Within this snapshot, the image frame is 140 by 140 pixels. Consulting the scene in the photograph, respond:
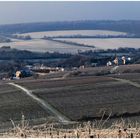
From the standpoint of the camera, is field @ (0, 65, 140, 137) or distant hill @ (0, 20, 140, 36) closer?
field @ (0, 65, 140, 137)

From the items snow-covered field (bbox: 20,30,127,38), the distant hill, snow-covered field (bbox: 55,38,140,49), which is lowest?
snow-covered field (bbox: 55,38,140,49)

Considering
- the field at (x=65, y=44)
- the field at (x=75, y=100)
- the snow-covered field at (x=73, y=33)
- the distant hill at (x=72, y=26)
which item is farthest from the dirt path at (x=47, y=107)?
the distant hill at (x=72, y=26)

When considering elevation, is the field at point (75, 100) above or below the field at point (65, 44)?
above

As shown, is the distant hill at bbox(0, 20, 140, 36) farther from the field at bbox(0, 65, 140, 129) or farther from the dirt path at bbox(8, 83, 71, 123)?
the dirt path at bbox(8, 83, 71, 123)

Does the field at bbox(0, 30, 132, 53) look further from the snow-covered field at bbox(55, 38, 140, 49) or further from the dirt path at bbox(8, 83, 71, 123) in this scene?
the dirt path at bbox(8, 83, 71, 123)

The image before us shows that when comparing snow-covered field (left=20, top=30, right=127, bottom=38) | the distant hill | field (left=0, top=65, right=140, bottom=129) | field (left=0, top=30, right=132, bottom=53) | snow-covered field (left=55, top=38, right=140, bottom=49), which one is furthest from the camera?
the distant hill

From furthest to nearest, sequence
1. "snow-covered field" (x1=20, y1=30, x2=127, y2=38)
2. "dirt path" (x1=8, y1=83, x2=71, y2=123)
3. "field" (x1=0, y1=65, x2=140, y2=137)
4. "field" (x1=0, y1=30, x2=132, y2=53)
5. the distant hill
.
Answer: the distant hill → "snow-covered field" (x1=20, y1=30, x2=127, y2=38) → "field" (x1=0, y1=30, x2=132, y2=53) → "field" (x1=0, y1=65, x2=140, y2=137) → "dirt path" (x1=8, y1=83, x2=71, y2=123)

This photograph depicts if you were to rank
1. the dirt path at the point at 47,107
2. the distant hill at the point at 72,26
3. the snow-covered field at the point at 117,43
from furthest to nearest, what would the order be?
the distant hill at the point at 72,26, the snow-covered field at the point at 117,43, the dirt path at the point at 47,107

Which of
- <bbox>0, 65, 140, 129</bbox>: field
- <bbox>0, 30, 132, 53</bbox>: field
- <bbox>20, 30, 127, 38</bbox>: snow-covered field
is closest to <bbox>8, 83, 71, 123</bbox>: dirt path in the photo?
<bbox>0, 65, 140, 129</bbox>: field

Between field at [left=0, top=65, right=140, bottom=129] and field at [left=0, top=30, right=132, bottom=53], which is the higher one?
field at [left=0, top=65, right=140, bottom=129]

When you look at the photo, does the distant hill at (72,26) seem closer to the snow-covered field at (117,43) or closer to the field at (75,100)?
the snow-covered field at (117,43)
